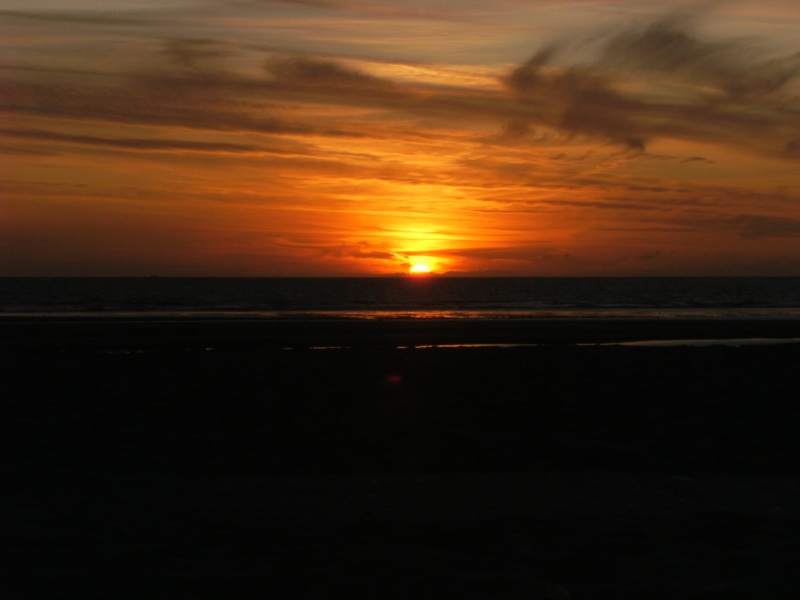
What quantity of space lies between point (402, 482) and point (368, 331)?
81.6 feet

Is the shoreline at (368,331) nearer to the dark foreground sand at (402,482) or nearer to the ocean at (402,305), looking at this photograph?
the ocean at (402,305)

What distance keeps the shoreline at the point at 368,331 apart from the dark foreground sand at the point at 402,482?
12183 mm

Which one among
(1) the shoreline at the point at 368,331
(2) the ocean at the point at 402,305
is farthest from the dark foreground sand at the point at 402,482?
(2) the ocean at the point at 402,305

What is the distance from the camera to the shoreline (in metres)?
27.0

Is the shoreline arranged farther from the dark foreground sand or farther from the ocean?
the dark foreground sand

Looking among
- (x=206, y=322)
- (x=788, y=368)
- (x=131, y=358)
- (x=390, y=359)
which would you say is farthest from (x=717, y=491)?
(x=206, y=322)

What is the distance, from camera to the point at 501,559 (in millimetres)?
5273

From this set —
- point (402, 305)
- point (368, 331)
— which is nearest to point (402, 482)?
point (368, 331)

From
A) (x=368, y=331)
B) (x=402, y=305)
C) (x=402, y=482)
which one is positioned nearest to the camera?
(x=402, y=482)

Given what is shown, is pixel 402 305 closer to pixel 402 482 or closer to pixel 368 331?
pixel 368 331

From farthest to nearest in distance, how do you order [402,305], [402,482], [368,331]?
1. [402,305]
2. [368,331]
3. [402,482]

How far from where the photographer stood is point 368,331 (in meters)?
32.5

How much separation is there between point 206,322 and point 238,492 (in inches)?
1249

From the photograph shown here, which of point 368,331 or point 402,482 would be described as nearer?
point 402,482
